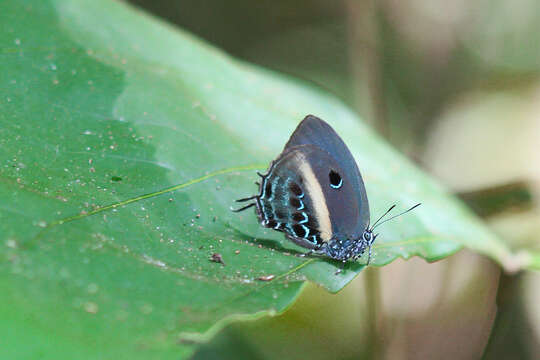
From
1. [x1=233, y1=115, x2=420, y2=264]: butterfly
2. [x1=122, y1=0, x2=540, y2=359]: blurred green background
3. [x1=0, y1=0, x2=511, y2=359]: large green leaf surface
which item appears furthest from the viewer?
[x1=122, y1=0, x2=540, y2=359]: blurred green background

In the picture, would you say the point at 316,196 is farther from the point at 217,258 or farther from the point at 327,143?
the point at 217,258

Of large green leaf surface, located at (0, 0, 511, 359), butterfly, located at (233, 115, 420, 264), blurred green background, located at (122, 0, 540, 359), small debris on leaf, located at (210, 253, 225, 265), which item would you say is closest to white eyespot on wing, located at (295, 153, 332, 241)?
butterfly, located at (233, 115, 420, 264)

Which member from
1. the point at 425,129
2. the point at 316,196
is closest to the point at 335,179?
the point at 316,196

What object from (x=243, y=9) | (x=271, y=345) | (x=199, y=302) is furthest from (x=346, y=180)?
(x=243, y=9)

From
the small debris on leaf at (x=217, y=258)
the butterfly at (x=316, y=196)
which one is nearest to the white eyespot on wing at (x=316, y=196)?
the butterfly at (x=316, y=196)

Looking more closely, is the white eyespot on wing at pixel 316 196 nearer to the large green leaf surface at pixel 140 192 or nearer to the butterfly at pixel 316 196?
the butterfly at pixel 316 196

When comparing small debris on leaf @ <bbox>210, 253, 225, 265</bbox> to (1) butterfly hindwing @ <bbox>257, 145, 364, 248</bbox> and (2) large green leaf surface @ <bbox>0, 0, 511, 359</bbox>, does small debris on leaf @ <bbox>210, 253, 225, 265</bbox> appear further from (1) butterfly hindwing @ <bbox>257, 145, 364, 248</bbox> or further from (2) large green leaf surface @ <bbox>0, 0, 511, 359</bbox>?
(1) butterfly hindwing @ <bbox>257, 145, 364, 248</bbox>
